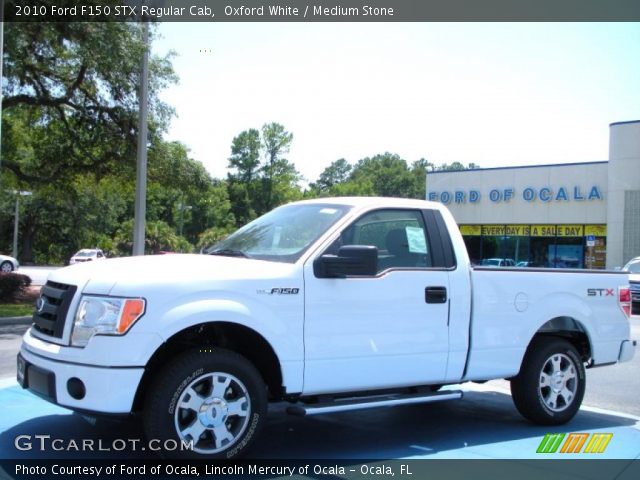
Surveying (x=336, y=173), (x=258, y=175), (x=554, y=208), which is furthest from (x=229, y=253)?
(x=336, y=173)

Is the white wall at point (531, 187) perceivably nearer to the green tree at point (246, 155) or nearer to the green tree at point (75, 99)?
the green tree at point (75, 99)

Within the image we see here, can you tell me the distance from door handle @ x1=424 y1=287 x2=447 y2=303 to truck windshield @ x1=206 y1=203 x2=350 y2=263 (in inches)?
37.3

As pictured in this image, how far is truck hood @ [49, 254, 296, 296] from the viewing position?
182 inches

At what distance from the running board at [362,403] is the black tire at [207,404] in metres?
0.31

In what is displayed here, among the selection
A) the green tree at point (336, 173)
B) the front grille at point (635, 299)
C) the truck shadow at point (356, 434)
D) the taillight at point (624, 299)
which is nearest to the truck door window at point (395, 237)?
the truck shadow at point (356, 434)

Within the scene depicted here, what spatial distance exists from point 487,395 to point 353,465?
3420 mm

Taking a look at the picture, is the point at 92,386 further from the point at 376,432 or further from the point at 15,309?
the point at 15,309

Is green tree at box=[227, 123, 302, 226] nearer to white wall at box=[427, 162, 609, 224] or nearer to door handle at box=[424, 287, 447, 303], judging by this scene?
white wall at box=[427, 162, 609, 224]

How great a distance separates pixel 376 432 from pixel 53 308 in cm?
294

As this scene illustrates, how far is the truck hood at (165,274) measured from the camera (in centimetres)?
462

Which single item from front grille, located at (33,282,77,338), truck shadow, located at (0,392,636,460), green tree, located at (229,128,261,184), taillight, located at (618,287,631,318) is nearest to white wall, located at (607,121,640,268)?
taillight, located at (618,287,631,318)

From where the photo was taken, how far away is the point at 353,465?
5.14 meters

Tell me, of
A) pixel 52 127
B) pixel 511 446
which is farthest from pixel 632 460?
pixel 52 127

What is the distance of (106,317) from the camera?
453cm
